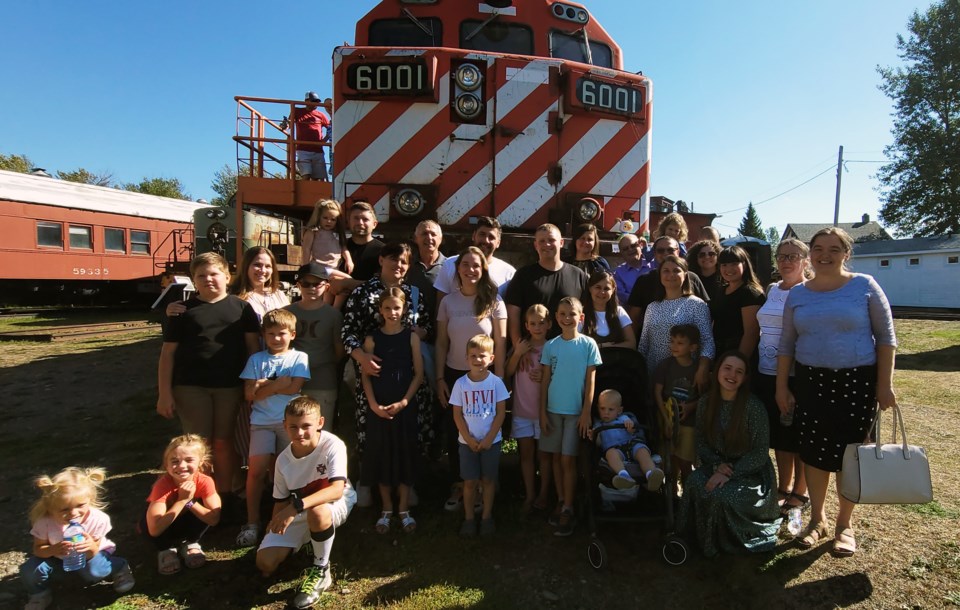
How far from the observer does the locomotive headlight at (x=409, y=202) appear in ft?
15.2

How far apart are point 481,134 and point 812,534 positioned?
3897mm

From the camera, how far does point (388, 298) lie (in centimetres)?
350

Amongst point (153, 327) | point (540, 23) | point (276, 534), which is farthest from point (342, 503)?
point (153, 327)

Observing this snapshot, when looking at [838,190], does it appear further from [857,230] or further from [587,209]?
[587,209]

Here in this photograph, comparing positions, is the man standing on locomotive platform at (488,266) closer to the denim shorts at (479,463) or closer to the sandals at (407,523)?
the denim shorts at (479,463)

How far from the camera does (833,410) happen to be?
3086 mm

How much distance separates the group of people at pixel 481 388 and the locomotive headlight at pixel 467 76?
60.2 inches

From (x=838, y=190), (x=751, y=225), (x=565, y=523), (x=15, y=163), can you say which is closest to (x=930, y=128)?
(x=838, y=190)

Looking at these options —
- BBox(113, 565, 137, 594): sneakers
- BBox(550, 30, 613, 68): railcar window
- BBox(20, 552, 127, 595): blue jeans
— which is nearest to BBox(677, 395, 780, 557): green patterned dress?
BBox(113, 565, 137, 594): sneakers

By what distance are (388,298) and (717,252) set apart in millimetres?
2756

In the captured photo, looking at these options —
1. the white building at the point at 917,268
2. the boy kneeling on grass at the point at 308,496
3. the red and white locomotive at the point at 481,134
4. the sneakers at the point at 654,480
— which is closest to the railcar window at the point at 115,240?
the red and white locomotive at the point at 481,134

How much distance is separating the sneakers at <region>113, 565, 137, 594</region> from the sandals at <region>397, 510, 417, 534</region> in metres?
1.48

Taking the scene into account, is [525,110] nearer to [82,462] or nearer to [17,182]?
[82,462]

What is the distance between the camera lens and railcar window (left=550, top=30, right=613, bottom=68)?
217 inches
